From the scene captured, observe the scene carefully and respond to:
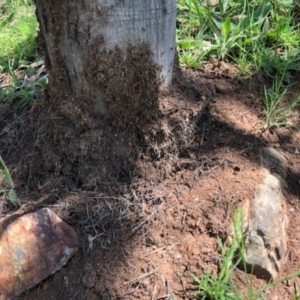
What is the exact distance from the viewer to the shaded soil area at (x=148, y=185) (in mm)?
1662

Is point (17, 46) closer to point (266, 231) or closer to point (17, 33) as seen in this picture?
point (17, 33)

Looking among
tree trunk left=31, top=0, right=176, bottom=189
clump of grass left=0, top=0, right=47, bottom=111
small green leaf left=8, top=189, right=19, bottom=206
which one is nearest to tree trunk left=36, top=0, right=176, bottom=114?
tree trunk left=31, top=0, right=176, bottom=189

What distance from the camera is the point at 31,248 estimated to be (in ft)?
5.49

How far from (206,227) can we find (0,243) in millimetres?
816

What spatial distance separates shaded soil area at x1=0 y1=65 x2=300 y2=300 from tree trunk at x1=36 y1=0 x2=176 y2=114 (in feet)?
0.43

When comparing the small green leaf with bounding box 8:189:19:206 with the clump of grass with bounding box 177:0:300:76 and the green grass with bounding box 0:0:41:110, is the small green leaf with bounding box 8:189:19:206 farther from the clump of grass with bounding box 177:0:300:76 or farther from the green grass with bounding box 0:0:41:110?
the clump of grass with bounding box 177:0:300:76

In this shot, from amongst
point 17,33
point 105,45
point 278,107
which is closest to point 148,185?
point 105,45

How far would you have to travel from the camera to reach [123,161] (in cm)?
190

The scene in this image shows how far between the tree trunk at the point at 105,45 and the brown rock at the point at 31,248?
53 cm

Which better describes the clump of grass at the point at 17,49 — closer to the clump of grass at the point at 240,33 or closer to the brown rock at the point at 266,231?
the clump of grass at the point at 240,33

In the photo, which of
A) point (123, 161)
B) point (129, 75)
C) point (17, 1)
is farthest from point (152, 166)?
point (17, 1)

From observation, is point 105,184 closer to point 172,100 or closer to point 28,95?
point 172,100

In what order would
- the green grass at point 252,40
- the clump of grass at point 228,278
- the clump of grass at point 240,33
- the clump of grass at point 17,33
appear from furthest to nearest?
the clump of grass at point 17,33
the clump of grass at point 240,33
the green grass at point 252,40
the clump of grass at point 228,278

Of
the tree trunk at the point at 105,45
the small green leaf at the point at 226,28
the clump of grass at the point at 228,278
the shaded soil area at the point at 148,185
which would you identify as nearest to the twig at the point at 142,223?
the shaded soil area at the point at 148,185
